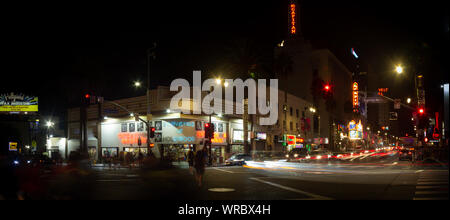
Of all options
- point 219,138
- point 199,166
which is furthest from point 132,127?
point 199,166

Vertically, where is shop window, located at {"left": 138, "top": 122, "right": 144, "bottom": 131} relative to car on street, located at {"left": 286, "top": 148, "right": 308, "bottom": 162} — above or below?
above

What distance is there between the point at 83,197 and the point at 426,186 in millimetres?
14395

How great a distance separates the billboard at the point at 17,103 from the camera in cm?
6481

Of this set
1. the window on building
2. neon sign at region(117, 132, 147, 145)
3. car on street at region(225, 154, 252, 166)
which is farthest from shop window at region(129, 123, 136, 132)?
the window on building

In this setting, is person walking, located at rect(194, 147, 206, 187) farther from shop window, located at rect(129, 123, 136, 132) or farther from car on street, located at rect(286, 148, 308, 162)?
shop window, located at rect(129, 123, 136, 132)

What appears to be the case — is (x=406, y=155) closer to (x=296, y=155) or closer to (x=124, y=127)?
(x=296, y=155)

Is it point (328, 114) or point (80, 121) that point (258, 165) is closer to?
point (80, 121)

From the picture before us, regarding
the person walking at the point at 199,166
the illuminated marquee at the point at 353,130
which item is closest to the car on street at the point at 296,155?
the person walking at the point at 199,166

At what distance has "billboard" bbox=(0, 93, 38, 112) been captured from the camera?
6481 cm

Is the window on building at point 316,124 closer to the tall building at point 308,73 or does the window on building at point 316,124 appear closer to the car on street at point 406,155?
the tall building at point 308,73
